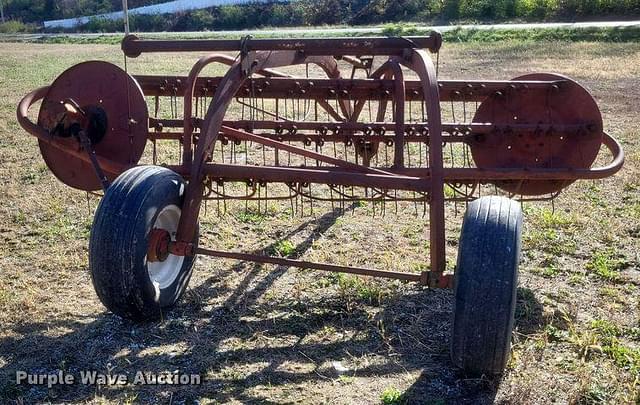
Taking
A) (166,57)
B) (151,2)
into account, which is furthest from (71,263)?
(151,2)

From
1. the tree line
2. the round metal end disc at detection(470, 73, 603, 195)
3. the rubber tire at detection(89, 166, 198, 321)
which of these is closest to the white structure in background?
the tree line

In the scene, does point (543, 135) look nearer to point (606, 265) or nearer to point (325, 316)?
point (606, 265)

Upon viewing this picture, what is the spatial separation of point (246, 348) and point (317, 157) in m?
1.18

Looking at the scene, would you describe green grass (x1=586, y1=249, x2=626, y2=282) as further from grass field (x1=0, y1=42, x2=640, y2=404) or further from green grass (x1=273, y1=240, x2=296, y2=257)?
A: green grass (x1=273, y1=240, x2=296, y2=257)

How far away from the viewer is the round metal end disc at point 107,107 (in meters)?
4.15

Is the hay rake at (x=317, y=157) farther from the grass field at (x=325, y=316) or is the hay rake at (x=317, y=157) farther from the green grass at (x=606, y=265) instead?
the green grass at (x=606, y=265)

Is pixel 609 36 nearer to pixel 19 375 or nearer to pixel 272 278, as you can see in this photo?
pixel 272 278

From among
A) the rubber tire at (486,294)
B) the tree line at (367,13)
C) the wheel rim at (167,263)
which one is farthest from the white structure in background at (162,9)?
the rubber tire at (486,294)

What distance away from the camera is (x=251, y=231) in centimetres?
504

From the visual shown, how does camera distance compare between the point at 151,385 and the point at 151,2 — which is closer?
the point at 151,385

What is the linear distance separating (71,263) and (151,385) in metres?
1.66

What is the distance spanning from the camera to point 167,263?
11.8 feet

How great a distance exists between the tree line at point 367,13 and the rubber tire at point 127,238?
24296 mm

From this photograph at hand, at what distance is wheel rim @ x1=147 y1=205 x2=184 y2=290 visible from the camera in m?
3.38
